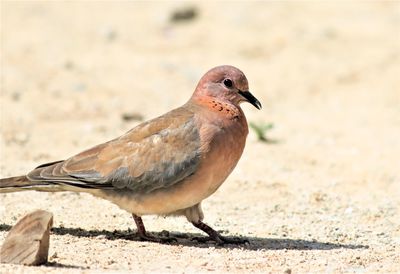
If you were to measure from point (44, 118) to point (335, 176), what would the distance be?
12.6ft

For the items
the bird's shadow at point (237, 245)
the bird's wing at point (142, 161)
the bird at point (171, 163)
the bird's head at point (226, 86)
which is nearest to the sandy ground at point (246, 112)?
the bird's shadow at point (237, 245)

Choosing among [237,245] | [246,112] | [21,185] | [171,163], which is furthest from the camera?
[246,112]

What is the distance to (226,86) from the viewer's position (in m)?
7.15

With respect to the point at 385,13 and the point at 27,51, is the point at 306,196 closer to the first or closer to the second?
the point at 27,51

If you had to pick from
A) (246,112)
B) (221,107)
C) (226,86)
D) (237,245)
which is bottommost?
(237,245)

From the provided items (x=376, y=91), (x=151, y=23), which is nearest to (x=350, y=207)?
(x=376, y=91)

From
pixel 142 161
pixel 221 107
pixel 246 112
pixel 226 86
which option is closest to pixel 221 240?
pixel 142 161

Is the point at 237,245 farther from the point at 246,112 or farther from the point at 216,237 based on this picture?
the point at 246,112

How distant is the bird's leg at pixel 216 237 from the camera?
6909mm

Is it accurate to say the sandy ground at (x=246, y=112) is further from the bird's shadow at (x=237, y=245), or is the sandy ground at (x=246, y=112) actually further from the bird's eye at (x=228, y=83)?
the bird's eye at (x=228, y=83)

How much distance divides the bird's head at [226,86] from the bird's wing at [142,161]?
0.29m

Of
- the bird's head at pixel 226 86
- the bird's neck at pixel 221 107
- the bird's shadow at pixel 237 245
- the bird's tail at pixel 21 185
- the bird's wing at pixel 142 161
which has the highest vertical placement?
the bird's head at pixel 226 86

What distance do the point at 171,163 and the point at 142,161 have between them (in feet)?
0.83

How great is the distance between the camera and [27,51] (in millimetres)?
13938
